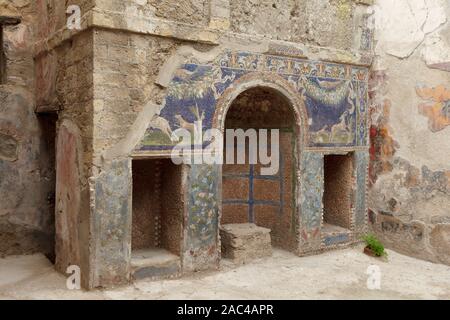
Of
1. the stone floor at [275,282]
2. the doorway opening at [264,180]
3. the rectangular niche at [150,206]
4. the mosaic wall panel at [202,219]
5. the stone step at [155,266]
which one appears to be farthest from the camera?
the doorway opening at [264,180]

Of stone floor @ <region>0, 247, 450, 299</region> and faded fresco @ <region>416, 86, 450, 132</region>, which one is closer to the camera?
stone floor @ <region>0, 247, 450, 299</region>

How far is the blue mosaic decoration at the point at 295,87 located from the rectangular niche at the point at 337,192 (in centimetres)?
39

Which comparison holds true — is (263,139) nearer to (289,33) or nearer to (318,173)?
(318,173)

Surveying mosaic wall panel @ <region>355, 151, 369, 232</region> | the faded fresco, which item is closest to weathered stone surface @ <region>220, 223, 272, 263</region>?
mosaic wall panel @ <region>355, 151, 369, 232</region>

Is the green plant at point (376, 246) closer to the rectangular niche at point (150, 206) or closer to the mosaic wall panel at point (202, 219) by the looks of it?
the mosaic wall panel at point (202, 219)

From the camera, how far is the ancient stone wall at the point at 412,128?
20.2ft

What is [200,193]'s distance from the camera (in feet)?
17.7

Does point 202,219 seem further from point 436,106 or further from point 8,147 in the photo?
point 436,106

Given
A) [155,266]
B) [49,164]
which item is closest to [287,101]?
[155,266]

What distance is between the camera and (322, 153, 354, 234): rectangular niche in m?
6.78

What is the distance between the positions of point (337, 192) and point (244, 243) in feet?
5.81

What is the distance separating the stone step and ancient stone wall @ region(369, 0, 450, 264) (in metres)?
3.14

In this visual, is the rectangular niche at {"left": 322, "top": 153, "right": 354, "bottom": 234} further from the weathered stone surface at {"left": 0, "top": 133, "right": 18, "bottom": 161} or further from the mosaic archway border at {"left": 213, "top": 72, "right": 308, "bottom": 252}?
the weathered stone surface at {"left": 0, "top": 133, "right": 18, "bottom": 161}

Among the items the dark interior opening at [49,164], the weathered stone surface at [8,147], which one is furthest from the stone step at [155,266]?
the weathered stone surface at [8,147]
